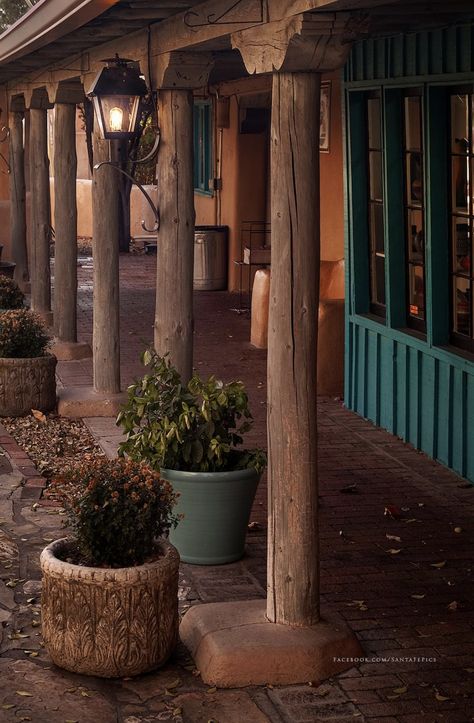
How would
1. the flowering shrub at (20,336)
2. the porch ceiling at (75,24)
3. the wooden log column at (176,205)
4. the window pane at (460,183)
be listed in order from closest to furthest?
the porch ceiling at (75,24), the wooden log column at (176,205), the window pane at (460,183), the flowering shrub at (20,336)

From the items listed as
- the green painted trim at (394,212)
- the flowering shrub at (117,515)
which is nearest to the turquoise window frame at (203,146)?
the green painted trim at (394,212)

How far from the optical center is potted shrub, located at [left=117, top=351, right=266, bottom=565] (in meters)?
6.17

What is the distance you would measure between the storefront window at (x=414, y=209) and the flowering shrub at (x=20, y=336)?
10.1 ft

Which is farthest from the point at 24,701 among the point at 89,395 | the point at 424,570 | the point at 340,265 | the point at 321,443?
the point at 340,265

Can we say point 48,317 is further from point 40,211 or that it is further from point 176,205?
point 176,205

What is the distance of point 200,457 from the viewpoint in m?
6.17

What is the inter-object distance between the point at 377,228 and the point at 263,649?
16.8ft

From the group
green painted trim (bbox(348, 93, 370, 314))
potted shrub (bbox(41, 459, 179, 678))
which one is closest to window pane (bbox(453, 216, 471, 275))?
green painted trim (bbox(348, 93, 370, 314))

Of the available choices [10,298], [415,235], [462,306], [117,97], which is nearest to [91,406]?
[10,298]

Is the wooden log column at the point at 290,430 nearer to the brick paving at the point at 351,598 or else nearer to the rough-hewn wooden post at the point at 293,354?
the rough-hewn wooden post at the point at 293,354

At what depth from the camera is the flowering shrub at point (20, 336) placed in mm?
9922

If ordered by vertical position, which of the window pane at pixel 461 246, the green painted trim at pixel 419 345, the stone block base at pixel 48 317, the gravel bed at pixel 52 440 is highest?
the window pane at pixel 461 246

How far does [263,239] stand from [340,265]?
604 centimetres

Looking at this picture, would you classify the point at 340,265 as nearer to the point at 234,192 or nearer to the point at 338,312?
the point at 338,312
